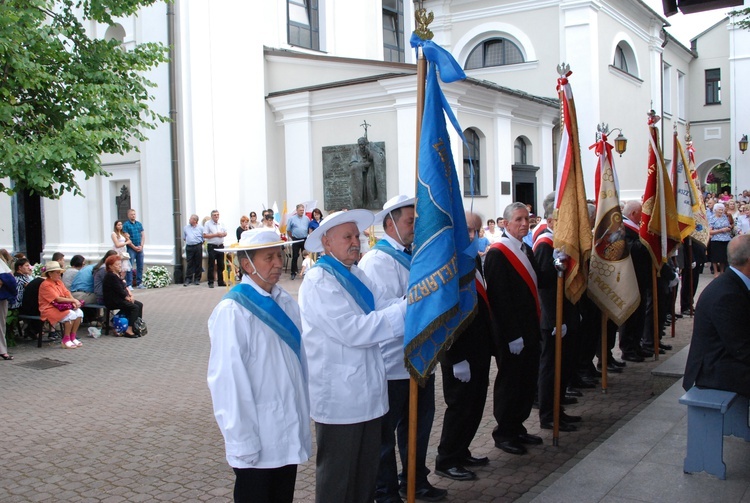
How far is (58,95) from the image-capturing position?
11.5 metres

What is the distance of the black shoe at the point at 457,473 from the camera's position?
5.27 meters

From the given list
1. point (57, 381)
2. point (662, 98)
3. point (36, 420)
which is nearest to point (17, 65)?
point (57, 381)

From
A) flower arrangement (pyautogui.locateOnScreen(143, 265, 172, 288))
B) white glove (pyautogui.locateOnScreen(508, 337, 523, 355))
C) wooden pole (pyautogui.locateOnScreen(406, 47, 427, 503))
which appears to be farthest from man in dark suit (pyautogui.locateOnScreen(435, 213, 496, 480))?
flower arrangement (pyautogui.locateOnScreen(143, 265, 172, 288))

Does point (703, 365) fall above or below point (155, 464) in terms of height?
above

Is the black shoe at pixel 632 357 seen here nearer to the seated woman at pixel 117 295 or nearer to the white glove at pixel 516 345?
the white glove at pixel 516 345

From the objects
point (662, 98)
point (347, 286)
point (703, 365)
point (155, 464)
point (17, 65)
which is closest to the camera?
point (347, 286)

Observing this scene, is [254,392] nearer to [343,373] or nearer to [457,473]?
[343,373]

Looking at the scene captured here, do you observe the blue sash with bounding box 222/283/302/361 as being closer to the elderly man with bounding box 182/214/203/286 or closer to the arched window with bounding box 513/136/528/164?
the elderly man with bounding box 182/214/203/286

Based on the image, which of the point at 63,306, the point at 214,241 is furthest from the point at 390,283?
the point at 214,241

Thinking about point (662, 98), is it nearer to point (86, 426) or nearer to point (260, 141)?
point (260, 141)

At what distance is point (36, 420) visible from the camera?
7.31 m

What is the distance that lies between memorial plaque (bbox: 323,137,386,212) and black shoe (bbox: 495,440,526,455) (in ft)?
44.5

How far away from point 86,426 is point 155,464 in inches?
62.3

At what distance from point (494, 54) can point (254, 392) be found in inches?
1029
